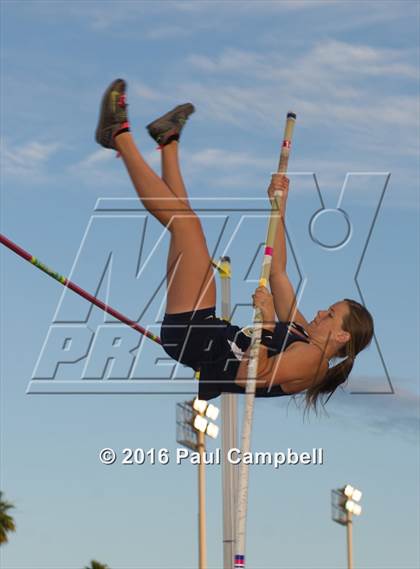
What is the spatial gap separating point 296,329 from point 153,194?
1587 millimetres

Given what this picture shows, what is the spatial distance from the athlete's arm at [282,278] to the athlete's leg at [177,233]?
46.6 inches

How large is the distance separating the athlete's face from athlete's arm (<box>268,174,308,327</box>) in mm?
273

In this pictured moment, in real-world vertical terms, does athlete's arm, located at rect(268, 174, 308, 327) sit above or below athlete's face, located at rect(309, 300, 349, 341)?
above

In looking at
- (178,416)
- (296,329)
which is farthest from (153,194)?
(178,416)

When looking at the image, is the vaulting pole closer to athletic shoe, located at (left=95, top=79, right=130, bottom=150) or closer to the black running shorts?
the black running shorts

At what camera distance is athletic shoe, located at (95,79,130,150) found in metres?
7.89

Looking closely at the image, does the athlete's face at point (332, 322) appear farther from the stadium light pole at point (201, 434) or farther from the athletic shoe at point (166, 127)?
the stadium light pole at point (201, 434)

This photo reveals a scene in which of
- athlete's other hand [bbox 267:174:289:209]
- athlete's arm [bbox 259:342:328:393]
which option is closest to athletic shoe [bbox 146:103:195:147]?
athlete's other hand [bbox 267:174:289:209]

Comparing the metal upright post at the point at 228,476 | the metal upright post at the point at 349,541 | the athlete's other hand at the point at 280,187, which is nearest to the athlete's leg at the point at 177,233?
the athlete's other hand at the point at 280,187

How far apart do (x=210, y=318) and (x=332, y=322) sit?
1.01 metres

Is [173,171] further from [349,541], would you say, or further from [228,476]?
[349,541]

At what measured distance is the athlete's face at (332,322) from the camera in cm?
853

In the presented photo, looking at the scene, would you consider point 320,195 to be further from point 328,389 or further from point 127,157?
point 127,157

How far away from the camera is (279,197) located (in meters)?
8.87
